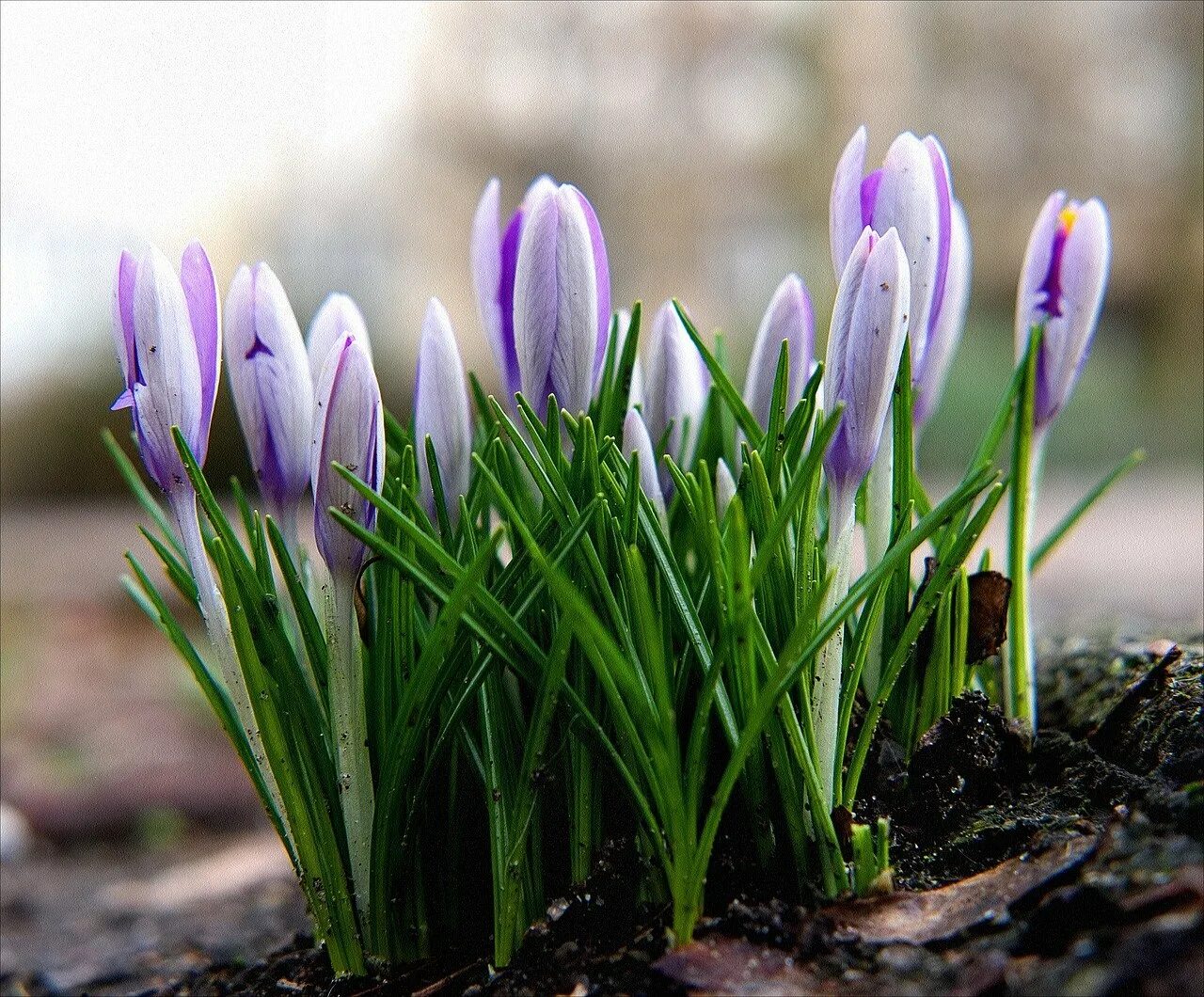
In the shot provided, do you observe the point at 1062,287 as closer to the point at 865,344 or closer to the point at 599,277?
the point at 865,344

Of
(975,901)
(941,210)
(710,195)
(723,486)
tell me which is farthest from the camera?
(710,195)

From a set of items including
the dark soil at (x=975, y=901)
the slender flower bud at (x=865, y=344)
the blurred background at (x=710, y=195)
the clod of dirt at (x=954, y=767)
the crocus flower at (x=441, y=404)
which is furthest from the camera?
the blurred background at (x=710, y=195)

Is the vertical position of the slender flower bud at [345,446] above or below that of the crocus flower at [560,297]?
below

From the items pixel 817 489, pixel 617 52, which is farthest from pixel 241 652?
pixel 617 52

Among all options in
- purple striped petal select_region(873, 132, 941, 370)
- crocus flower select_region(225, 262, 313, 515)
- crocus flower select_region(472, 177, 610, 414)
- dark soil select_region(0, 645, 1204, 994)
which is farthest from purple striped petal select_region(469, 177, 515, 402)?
dark soil select_region(0, 645, 1204, 994)

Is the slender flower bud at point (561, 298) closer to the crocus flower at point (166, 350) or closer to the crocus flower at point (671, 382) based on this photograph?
the crocus flower at point (671, 382)

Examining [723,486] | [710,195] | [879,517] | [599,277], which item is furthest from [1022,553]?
[710,195]

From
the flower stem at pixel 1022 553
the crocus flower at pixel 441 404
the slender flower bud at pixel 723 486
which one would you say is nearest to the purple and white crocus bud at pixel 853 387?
the slender flower bud at pixel 723 486
